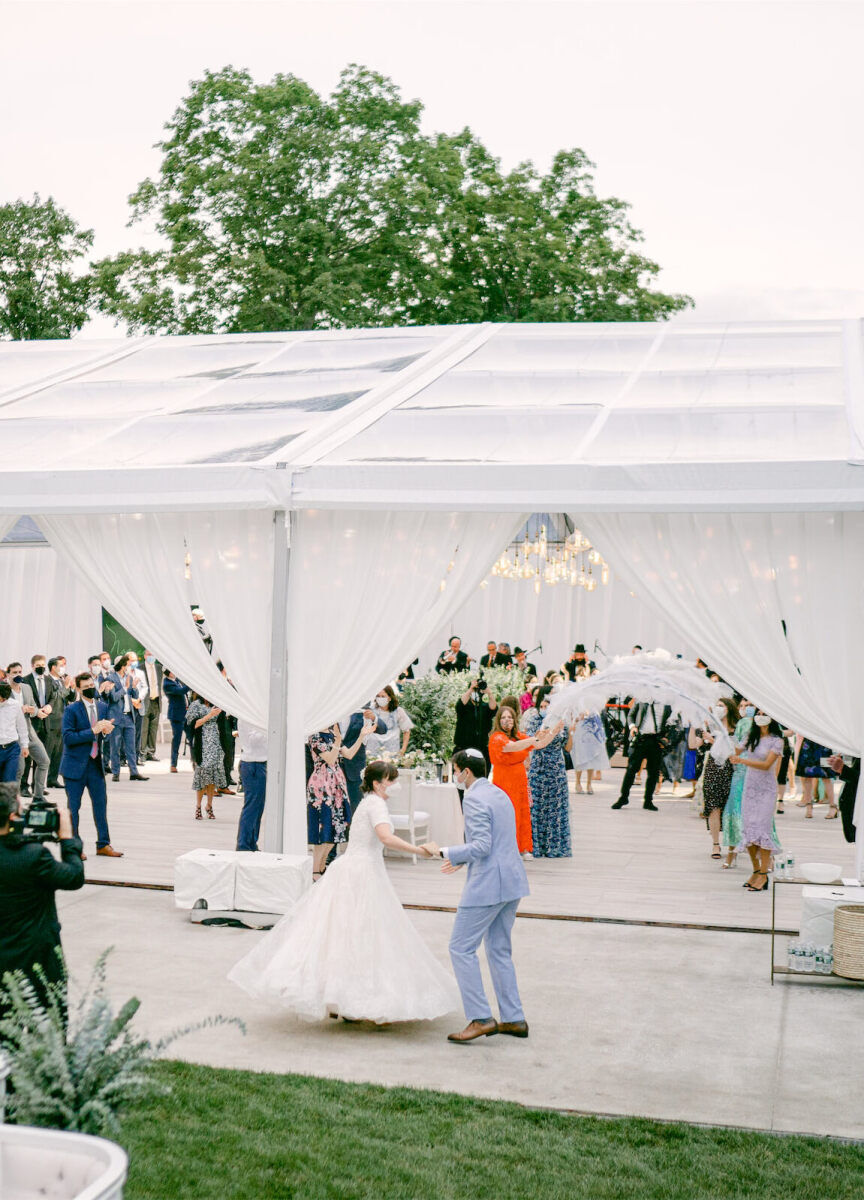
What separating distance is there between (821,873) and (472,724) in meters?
6.89

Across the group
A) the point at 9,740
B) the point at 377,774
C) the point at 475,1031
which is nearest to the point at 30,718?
the point at 9,740

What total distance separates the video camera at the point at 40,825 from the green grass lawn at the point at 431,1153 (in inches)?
51.2

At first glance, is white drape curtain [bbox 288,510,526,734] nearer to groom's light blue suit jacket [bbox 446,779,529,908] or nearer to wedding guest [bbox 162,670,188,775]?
groom's light blue suit jacket [bbox 446,779,529,908]

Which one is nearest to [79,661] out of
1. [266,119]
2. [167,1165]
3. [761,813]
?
[266,119]

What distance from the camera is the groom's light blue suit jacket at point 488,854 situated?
21.9ft

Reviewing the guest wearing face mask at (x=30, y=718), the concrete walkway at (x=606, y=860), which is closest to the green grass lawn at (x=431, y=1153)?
the concrete walkway at (x=606, y=860)

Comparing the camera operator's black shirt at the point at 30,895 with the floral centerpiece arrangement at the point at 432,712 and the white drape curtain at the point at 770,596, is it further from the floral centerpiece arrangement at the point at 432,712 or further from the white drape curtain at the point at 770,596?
the floral centerpiece arrangement at the point at 432,712

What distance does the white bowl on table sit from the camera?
849 cm

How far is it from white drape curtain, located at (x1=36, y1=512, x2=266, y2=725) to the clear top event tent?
0.7 inches

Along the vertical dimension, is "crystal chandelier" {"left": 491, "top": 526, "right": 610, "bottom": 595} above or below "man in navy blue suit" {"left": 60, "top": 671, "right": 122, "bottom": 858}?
above

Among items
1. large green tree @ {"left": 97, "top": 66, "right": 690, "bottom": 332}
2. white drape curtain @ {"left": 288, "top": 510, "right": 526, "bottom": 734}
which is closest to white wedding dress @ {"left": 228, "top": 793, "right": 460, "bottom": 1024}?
white drape curtain @ {"left": 288, "top": 510, "right": 526, "bottom": 734}

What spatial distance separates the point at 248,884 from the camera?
367 inches

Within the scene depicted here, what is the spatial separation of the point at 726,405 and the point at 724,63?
57.7 ft

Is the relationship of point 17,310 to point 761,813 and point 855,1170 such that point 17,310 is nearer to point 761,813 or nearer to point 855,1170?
point 761,813
